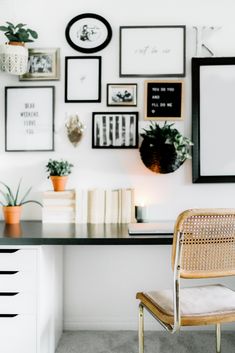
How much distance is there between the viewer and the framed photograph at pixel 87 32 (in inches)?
102

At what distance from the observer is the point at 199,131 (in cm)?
254

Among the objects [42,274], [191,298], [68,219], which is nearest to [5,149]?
[68,219]

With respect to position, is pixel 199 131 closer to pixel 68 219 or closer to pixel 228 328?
pixel 68 219

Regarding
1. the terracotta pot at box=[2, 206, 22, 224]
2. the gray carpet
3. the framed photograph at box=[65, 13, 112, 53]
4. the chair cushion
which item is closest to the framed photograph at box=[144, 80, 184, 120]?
the framed photograph at box=[65, 13, 112, 53]

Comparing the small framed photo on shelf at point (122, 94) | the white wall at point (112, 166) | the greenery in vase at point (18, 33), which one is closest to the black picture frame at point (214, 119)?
the white wall at point (112, 166)

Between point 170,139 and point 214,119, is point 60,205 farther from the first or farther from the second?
point 214,119

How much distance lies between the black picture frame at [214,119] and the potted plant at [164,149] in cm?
16

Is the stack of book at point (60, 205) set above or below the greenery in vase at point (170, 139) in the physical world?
below

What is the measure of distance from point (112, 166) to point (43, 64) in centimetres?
84

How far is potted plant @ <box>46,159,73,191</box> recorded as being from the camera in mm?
2447

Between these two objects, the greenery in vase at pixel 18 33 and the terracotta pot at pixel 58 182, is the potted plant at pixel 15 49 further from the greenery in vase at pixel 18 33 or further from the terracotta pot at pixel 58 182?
the terracotta pot at pixel 58 182

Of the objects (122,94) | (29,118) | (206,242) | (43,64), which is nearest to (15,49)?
(43,64)

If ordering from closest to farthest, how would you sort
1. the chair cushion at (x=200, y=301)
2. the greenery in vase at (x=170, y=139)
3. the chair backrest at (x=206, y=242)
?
the chair backrest at (x=206, y=242) < the chair cushion at (x=200, y=301) < the greenery in vase at (x=170, y=139)

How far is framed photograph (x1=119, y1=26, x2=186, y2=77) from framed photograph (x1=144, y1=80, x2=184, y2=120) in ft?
0.23
